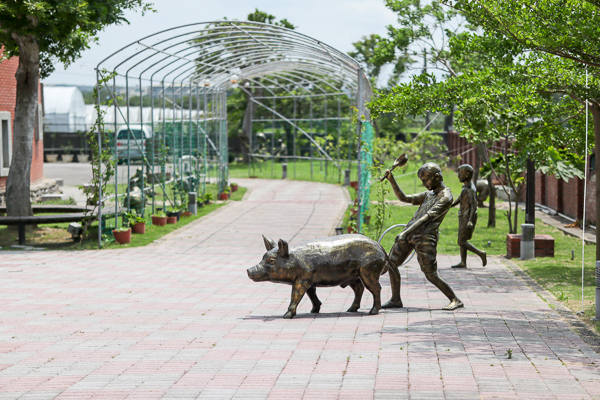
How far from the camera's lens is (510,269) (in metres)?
11.1

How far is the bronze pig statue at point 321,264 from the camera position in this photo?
A: 283 inches

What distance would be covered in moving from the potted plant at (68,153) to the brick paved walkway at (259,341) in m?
33.2

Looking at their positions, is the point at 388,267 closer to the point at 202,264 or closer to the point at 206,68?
the point at 202,264

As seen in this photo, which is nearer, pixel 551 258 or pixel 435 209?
pixel 435 209

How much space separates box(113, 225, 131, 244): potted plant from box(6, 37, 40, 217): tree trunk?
2497 millimetres

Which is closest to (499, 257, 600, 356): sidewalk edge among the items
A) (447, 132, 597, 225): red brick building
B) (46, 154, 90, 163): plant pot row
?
(447, 132, 597, 225): red brick building

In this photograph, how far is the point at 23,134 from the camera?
1488 centimetres

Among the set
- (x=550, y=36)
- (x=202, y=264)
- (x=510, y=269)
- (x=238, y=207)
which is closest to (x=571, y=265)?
(x=510, y=269)

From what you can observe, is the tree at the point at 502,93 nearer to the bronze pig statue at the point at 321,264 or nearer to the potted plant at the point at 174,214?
the bronze pig statue at the point at 321,264

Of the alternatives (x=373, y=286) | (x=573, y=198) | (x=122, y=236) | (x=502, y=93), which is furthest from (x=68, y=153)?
(x=373, y=286)

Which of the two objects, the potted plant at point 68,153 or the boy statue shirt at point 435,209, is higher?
the potted plant at point 68,153

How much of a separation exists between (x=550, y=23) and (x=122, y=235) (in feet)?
29.5

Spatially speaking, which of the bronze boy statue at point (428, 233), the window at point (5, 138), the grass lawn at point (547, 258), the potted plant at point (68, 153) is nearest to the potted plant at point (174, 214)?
the grass lawn at point (547, 258)

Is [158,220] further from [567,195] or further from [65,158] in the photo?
[65,158]
